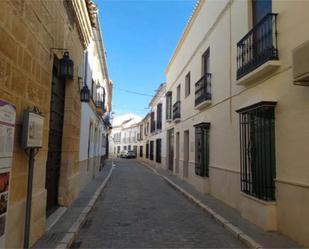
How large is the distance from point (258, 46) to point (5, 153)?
568cm

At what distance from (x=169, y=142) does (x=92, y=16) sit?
43.5 ft

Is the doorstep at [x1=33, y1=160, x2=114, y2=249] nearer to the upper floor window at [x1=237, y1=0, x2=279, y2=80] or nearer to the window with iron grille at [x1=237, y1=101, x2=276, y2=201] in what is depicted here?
the window with iron grille at [x1=237, y1=101, x2=276, y2=201]

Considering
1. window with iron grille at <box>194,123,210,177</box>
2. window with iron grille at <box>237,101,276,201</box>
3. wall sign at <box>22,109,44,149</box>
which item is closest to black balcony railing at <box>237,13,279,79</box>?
window with iron grille at <box>237,101,276,201</box>

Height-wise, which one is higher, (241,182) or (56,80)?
(56,80)

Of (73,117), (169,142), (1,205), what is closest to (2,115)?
(1,205)

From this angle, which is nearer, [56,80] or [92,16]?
[56,80]

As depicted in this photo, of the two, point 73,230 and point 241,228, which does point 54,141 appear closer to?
point 73,230

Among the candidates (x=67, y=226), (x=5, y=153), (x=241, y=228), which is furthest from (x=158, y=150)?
(x=5, y=153)

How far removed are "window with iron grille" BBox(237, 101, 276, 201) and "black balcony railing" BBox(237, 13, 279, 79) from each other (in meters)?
0.95

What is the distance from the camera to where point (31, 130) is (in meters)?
4.64

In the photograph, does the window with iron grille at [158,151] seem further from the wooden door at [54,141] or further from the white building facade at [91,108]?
the wooden door at [54,141]

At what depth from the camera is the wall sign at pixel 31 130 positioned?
4496 millimetres

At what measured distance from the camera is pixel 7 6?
3.90m

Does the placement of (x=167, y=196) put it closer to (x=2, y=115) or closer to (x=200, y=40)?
(x=200, y=40)
